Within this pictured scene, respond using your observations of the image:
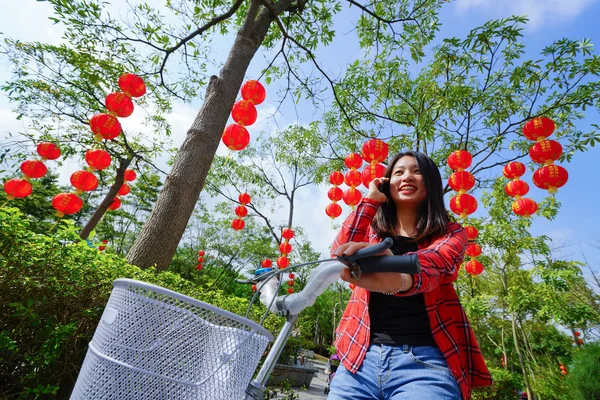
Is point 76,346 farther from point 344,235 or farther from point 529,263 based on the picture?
point 529,263

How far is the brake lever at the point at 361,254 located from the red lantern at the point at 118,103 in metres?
4.63

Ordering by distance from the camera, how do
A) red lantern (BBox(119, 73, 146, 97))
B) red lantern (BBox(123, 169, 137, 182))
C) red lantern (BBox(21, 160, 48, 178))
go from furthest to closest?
red lantern (BBox(123, 169, 137, 182))
red lantern (BBox(21, 160, 48, 178))
red lantern (BBox(119, 73, 146, 97))

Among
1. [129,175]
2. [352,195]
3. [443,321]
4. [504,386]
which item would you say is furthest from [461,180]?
[504,386]

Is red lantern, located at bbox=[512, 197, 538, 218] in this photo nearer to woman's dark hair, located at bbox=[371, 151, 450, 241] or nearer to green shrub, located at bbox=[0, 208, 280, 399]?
woman's dark hair, located at bbox=[371, 151, 450, 241]

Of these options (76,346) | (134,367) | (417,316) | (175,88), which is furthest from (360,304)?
(175,88)

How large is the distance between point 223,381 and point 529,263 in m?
11.4

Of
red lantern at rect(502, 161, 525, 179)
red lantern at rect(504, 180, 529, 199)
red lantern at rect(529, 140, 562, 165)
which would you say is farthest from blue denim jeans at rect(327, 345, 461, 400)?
red lantern at rect(502, 161, 525, 179)

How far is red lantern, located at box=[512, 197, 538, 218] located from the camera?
17.1 feet

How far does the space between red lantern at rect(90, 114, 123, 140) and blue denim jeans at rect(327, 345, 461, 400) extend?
4572 mm

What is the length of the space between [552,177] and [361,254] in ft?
16.3

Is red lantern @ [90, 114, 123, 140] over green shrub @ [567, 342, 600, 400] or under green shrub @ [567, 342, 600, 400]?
over

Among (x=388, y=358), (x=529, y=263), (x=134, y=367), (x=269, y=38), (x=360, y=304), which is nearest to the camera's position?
(x=134, y=367)

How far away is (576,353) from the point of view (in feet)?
18.6

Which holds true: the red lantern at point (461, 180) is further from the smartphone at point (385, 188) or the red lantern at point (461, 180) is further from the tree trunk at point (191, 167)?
the smartphone at point (385, 188)
